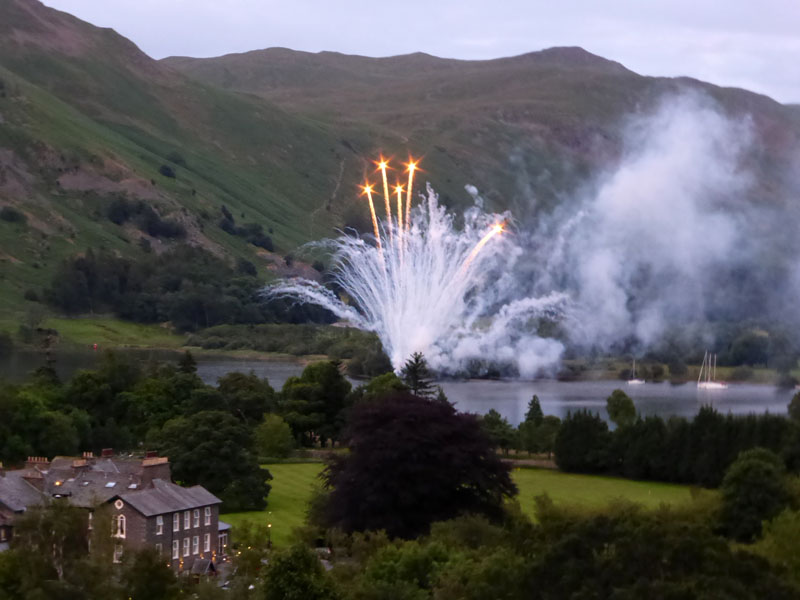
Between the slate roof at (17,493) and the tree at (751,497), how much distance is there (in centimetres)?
2289

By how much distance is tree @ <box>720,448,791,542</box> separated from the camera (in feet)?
167

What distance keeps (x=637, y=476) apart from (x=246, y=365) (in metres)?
69.9

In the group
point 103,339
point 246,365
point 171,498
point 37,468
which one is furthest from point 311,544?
point 103,339

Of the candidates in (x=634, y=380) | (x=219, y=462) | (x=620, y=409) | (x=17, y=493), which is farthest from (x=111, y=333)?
(x=17, y=493)

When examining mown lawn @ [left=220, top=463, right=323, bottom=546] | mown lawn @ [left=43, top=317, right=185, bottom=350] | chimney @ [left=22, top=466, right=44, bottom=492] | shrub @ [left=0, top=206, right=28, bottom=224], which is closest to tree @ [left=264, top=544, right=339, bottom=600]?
mown lawn @ [left=220, top=463, right=323, bottom=546]

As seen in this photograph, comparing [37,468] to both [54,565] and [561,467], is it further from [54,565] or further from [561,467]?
[561,467]

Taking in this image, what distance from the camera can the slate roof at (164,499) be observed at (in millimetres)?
51375

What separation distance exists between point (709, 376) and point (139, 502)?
9538cm

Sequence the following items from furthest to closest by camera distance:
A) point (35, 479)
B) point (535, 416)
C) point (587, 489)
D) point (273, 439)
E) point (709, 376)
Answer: point (709, 376) → point (535, 416) → point (273, 439) → point (587, 489) → point (35, 479)

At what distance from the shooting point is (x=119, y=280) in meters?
171

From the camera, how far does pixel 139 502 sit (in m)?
51.5

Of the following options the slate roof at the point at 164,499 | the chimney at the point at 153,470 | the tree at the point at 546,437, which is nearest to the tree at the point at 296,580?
the slate roof at the point at 164,499

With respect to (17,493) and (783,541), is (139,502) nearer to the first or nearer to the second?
(17,493)

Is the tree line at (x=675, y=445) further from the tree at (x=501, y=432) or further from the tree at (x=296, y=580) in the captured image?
the tree at (x=296, y=580)
